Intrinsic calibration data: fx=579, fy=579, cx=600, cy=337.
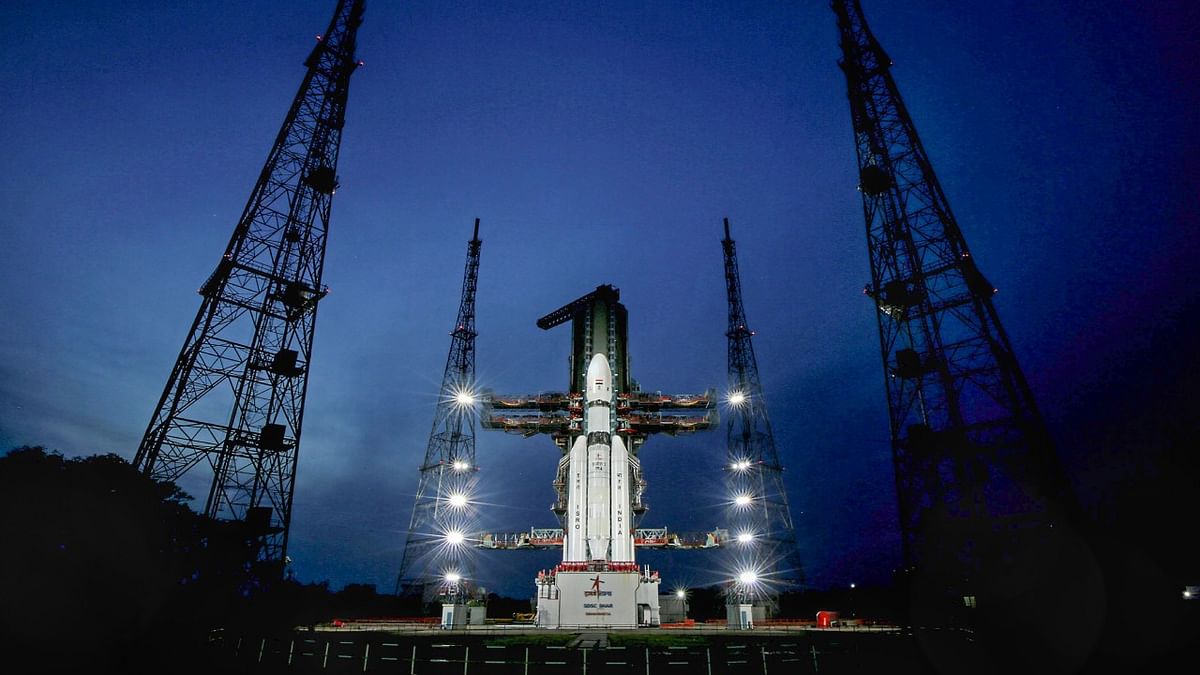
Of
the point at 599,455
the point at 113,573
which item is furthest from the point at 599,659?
the point at 599,455

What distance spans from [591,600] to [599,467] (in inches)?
338

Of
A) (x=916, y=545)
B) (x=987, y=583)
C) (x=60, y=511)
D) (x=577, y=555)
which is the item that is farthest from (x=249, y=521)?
(x=987, y=583)

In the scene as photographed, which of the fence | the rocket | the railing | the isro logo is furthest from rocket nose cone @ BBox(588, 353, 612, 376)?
the fence

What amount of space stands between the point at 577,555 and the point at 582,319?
22.0 meters

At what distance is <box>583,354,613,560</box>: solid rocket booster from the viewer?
124ft

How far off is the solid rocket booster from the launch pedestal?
2523mm

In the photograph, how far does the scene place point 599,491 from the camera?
1538 inches

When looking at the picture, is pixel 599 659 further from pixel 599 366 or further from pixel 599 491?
pixel 599 366

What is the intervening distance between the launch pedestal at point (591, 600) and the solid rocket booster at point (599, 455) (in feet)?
8.28

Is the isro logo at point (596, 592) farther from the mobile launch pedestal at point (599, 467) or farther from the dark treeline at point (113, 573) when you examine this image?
the dark treeline at point (113, 573)

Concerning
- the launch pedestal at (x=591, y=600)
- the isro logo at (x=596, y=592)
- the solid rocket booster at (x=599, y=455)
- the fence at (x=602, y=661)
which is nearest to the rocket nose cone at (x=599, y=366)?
the solid rocket booster at (x=599, y=455)

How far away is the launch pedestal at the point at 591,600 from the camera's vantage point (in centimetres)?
3362

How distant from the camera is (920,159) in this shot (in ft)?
151

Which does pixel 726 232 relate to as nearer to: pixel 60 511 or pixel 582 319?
pixel 582 319
